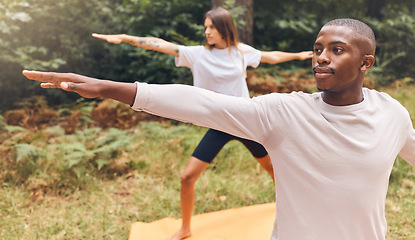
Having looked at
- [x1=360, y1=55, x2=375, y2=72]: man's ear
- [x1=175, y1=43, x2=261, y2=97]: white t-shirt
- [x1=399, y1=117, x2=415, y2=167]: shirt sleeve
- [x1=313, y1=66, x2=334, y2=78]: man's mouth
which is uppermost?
[x1=360, y1=55, x2=375, y2=72]: man's ear

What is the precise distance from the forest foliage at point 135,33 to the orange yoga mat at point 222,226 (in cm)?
390

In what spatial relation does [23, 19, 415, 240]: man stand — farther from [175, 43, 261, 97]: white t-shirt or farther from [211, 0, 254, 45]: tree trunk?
[211, 0, 254, 45]: tree trunk

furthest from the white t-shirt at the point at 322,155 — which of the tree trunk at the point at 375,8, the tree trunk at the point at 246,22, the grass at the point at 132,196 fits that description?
the tree trunk at the point at 375,8

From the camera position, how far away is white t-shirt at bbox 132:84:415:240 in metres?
1.44

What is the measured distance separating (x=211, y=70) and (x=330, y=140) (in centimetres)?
197

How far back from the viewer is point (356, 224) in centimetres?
147

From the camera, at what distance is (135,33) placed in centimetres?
771

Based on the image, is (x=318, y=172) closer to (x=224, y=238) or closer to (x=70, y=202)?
(x=224, y=238)

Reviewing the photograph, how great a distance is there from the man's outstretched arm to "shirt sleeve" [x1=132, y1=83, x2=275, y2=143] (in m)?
0.04

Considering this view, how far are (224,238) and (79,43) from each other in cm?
661

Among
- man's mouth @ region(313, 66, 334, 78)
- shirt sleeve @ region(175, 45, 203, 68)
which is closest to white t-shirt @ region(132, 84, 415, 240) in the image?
man's mouth @ region(313, 66, 334, 78)

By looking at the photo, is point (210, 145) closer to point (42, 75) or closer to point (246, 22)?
point (42, 75)

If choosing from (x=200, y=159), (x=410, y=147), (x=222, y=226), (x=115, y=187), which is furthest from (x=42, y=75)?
(x=115, y=187)

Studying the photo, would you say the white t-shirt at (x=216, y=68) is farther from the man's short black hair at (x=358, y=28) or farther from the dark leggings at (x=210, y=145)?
the man's short black hair at (x=358, y=28)
